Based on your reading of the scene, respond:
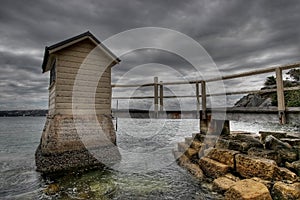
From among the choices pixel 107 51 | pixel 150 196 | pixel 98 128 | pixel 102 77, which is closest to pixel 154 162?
pixel 98 128

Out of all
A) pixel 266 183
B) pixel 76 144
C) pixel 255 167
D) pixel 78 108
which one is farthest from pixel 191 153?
pixel 78 108

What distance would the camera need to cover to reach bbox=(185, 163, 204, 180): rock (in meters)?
6.78

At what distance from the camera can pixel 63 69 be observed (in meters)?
8.41

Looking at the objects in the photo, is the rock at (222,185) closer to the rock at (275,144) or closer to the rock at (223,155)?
the rock at (223,155)

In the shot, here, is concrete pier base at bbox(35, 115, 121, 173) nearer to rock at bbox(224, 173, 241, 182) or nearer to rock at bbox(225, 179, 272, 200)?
rock at bbox(224, 173, 241, 182)

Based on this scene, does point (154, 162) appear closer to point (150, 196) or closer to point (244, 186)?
point (150, 196)

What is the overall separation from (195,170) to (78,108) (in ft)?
18.3

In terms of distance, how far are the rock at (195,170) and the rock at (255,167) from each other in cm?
133

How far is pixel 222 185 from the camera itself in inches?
212

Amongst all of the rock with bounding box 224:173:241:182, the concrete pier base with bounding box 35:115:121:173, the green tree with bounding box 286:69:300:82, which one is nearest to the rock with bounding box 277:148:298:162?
the rock with bounding box 224:173:241:182

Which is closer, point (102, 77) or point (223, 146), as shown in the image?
point (223, 146)

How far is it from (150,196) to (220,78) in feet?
16.1

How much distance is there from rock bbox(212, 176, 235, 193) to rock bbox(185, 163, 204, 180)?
3.35 ft

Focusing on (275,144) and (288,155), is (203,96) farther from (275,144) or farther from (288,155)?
(288,155)
